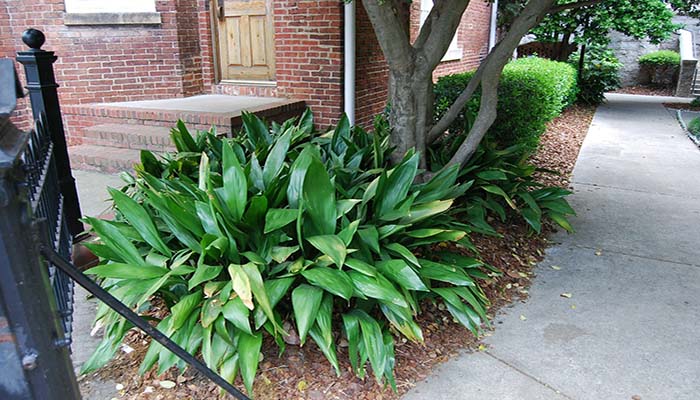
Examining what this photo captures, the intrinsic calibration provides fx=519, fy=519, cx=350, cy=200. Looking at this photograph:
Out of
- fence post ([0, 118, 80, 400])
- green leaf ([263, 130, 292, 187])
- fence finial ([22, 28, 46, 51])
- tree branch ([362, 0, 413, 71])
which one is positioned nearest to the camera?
fence post ([0, 118, 80, 400])

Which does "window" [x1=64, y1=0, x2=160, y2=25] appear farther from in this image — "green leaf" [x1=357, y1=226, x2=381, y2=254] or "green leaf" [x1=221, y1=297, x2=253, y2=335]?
"green leaf" [x1=221, y1=297, x2=253, y2=335]

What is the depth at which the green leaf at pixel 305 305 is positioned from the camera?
2227 millimetres

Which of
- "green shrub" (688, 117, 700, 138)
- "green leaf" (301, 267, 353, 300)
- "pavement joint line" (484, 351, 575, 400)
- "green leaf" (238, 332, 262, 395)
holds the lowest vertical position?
"pavement joint line" (484, 351, 575, 400)

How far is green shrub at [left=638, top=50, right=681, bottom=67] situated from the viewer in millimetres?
17356

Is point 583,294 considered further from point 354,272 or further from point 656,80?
point 656,80

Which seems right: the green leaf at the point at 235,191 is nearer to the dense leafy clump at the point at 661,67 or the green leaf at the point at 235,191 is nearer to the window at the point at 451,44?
the window at the point at 451,44

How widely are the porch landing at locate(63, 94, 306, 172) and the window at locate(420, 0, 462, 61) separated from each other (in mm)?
3609

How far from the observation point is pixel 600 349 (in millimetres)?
2773

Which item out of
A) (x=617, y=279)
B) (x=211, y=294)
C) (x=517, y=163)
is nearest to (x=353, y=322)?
(x=211, y=294)

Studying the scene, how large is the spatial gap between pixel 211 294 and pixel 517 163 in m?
3.28

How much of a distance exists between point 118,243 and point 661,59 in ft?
64.0

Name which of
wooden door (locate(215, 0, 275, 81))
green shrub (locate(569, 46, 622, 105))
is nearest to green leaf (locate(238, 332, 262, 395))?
wooden door (locate(215, 0, 275, 81))

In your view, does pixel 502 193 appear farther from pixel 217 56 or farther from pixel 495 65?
pixel 217 56

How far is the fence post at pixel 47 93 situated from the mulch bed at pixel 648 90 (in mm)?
17631
